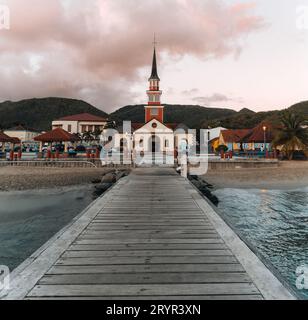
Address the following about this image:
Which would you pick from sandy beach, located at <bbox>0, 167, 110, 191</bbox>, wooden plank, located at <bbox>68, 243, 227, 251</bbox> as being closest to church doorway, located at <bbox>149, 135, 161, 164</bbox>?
sandy beach, located at <bbox>0, 167, 110, 191</bbox>

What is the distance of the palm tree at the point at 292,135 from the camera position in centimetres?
3937

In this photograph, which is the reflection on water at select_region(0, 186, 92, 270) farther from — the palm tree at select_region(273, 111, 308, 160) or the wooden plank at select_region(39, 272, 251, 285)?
the palm tree at select_region(273, 111, 308, 160)

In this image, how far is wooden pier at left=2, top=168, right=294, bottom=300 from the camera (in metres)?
3.25

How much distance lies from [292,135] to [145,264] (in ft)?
135

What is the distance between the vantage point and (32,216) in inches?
440

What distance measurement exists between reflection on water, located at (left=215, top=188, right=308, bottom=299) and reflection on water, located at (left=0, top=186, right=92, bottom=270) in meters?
5.52

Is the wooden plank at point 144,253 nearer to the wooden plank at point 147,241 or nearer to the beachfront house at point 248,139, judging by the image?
the wooden plank at point 147,241

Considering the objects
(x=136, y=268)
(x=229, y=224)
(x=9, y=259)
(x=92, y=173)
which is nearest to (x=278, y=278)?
(x=136, y=268)

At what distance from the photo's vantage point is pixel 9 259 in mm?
6773

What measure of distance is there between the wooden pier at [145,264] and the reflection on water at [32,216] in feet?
7.09
